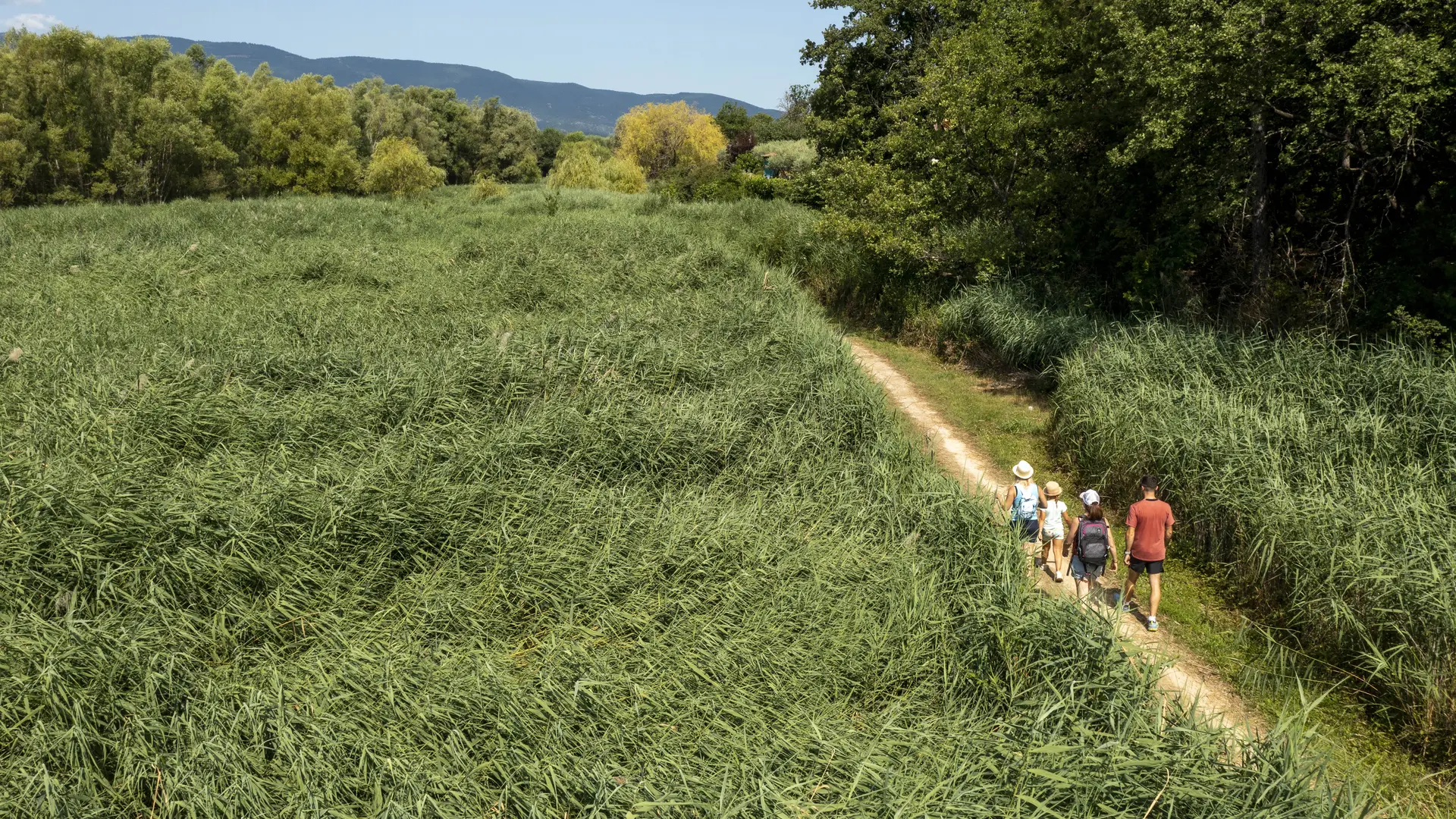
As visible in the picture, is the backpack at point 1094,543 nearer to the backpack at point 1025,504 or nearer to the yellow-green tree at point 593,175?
the backpack at point 1025,504

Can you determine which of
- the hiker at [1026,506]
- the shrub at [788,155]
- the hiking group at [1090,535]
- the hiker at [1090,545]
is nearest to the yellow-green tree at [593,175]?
the shrub at [788,155]

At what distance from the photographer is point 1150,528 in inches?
262

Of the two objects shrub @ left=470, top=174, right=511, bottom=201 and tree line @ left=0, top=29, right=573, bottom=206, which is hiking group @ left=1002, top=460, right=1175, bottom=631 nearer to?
shrub @ left=470, top=174, right=511, bottom=201

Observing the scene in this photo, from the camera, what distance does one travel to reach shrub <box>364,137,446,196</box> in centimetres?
3412

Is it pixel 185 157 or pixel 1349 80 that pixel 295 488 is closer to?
pixel 1349 80

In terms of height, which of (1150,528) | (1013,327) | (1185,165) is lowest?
(1150,528)

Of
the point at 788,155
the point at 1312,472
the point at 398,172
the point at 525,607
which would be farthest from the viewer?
the point at 788,155

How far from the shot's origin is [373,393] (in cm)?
826

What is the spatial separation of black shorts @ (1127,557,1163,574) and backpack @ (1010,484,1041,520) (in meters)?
0.89

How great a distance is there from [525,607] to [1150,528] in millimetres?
5023

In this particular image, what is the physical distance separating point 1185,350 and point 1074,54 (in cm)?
706

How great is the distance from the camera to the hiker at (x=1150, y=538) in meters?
6.62

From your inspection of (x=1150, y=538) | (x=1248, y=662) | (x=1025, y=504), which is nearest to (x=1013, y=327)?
(x=1025, y=504)

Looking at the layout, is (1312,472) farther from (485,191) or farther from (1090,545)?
(485,191)
